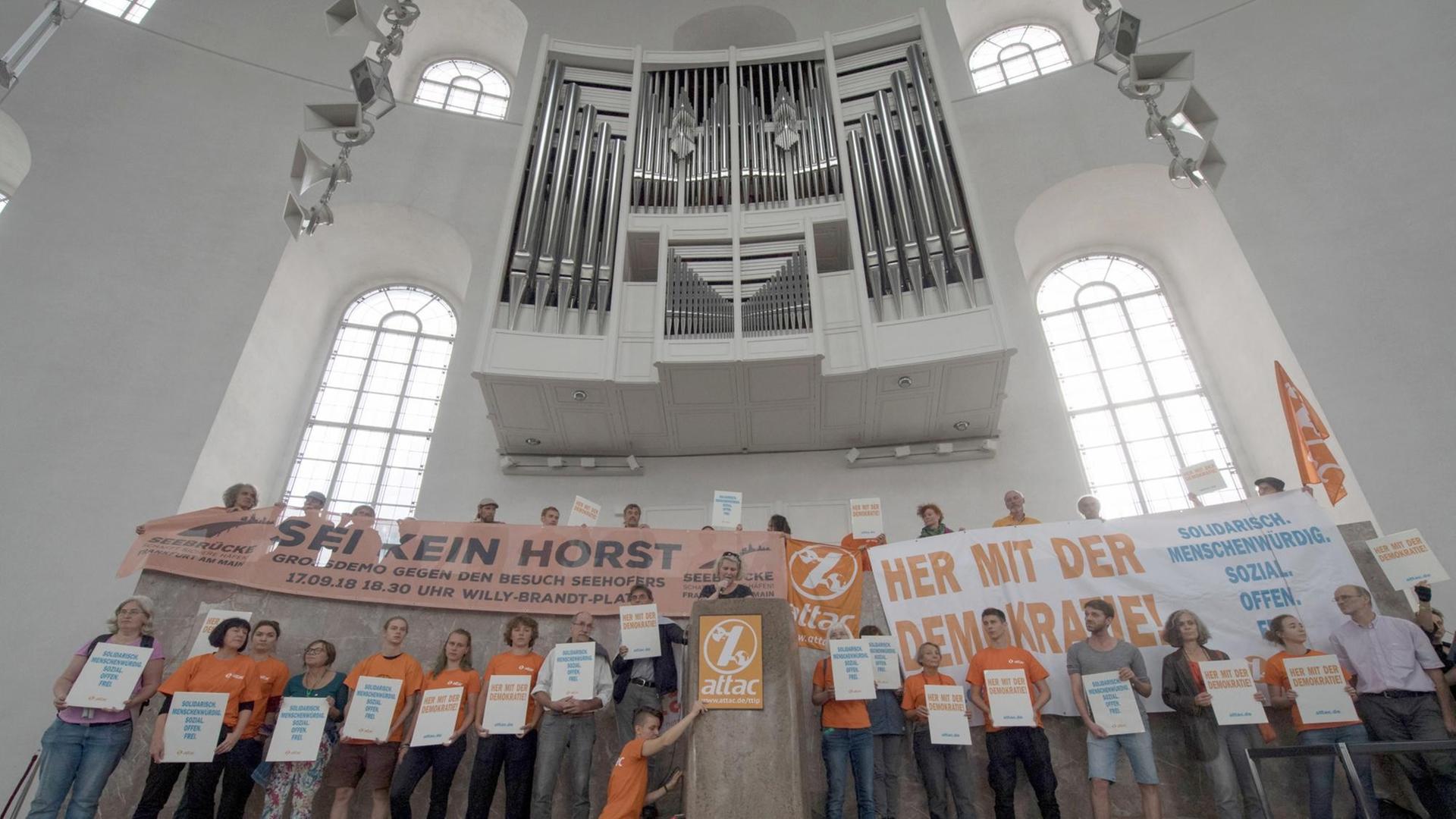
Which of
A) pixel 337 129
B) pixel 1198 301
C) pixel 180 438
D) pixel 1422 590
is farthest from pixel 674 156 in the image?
pixel 1422 590

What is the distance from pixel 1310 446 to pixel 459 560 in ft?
22.6

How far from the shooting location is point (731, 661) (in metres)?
3.77

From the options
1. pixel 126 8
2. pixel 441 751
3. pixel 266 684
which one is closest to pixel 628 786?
pixel 441 751

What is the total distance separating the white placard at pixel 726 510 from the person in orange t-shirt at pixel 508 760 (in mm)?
1976

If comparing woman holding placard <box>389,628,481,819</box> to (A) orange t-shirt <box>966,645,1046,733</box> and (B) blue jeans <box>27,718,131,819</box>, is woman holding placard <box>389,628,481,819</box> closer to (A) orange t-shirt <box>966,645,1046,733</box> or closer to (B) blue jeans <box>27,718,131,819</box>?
(B) blue jeans <box>27,718,131,819</box>

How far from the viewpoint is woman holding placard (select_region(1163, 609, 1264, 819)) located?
411 cm

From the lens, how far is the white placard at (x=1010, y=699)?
4273 millimetres

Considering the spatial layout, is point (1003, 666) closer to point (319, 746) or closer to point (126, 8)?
point (319, 746)

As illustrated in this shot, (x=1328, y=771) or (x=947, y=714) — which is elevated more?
(x=947, y=714)

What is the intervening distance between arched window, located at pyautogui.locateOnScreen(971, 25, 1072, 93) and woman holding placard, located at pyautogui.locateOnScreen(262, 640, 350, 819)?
11.4 metres

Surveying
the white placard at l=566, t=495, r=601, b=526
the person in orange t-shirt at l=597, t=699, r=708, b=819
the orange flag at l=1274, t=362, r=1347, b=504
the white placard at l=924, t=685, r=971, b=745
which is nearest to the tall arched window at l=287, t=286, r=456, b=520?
the white placard at l=566, t=495, r=601, b=526

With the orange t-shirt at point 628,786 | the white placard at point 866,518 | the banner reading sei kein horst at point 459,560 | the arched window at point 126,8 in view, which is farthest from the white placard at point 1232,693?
the arched window at point 126,8

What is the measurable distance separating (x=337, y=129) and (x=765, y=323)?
418cm

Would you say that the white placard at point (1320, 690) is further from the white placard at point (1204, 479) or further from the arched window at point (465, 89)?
the arched window at point (465, 89)
